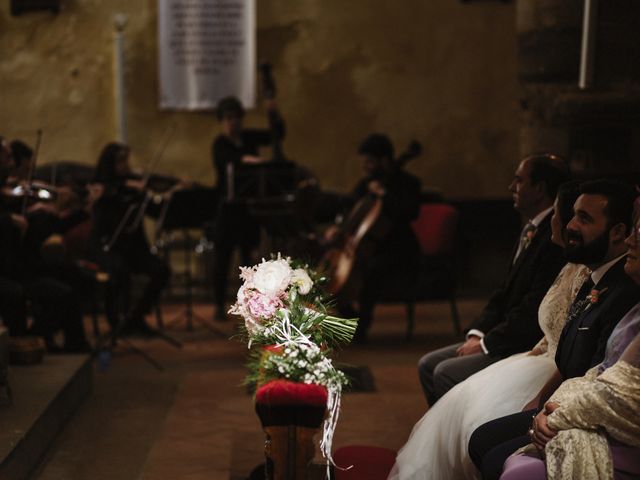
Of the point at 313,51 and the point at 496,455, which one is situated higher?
the point at 313,51

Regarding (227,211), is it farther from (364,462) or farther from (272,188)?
(364,462)

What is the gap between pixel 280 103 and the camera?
1073 cm

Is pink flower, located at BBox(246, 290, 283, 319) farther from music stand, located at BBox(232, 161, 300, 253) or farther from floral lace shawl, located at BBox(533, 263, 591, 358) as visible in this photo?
music stand, located at BBox(232, 161, 300, 253)

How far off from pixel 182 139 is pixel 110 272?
3.05 meters

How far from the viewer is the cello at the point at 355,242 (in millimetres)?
7871

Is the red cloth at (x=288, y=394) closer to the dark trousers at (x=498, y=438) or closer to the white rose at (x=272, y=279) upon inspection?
the white rose at (x=272, y=279)

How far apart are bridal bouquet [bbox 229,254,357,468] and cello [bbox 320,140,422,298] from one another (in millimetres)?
3725

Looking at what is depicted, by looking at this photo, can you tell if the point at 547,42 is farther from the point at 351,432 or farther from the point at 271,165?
the point at 271,165

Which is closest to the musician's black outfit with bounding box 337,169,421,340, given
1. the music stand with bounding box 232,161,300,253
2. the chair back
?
the chair back

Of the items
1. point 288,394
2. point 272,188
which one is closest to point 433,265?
point 272,188

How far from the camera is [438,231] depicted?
857 cm

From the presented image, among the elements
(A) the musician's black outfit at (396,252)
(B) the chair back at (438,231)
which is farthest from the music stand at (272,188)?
(B) the chair back at (438,231)

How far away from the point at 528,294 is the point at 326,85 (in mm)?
6217

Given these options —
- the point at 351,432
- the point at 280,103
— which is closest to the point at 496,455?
the point at 351,432
